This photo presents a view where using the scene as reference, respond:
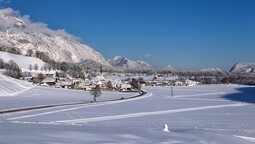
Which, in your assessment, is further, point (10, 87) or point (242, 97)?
point (10, 87)

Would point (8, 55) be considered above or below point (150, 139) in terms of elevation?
above

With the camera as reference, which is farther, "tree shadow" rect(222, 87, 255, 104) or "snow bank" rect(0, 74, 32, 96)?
"snow bank" rect(0, 74, 32, 96)

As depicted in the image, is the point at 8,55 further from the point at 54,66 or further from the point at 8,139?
the point at 8,139

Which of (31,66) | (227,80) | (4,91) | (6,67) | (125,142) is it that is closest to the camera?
(125,142)

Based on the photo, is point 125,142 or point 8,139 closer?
point 8,139

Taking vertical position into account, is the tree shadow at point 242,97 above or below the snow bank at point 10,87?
below

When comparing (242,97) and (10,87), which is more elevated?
(10,87)

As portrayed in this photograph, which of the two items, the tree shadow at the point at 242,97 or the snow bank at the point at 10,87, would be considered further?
the snow bank at the point at 10,87

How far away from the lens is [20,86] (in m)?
86.2

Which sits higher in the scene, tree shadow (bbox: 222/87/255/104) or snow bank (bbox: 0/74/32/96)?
snow bank (bbox: 0/74/32/96)

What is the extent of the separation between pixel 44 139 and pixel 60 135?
92 cm

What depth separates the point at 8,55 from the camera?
199125 millimetres

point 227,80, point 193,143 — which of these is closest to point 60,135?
point 193,143

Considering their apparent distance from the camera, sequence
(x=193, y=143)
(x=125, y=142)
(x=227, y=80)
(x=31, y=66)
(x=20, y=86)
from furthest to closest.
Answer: (x=227, y=80) < (x=31, y=66) < (x=20, y=86) < (x=193, y=143) < (x=125, y=142)
